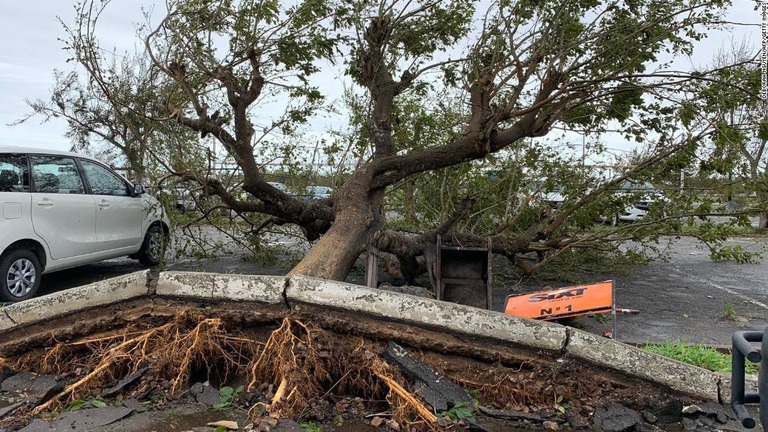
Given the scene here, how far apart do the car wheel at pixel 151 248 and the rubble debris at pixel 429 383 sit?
6.01m

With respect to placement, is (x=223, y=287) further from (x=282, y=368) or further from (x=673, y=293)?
(x=673, y=293)

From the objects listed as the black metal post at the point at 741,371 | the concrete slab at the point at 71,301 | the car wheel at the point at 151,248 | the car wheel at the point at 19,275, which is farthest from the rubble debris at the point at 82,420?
the car wheel at the point at 151,248

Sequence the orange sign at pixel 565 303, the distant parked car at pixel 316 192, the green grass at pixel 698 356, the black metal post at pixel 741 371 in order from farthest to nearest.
→ the distant parked car at pixel 316 192
the orange sign at pixel 565 303
the green grass at pixel 698 356
the black metal post at pixel 741 371

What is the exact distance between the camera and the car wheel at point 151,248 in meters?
8.60

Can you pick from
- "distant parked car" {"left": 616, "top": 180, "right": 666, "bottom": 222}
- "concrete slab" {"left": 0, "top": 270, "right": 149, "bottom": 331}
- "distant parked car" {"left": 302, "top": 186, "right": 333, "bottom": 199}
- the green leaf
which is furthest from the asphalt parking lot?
the green leaf

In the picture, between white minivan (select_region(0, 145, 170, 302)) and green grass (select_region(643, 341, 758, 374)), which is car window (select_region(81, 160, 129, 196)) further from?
green grass (select_region(643, 341, 758, 374))

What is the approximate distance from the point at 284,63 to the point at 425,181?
2.63 m

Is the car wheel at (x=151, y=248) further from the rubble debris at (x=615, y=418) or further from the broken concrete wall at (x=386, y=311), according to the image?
the rubble debris at (x=615, y=418)

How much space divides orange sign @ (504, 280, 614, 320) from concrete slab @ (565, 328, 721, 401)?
993mm

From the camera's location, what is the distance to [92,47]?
620cm

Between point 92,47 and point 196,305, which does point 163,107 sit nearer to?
point 92,47

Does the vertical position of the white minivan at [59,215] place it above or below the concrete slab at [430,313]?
above

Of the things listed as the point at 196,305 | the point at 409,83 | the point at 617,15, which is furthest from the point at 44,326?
the point at 617,15

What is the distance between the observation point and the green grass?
4.19 meters
